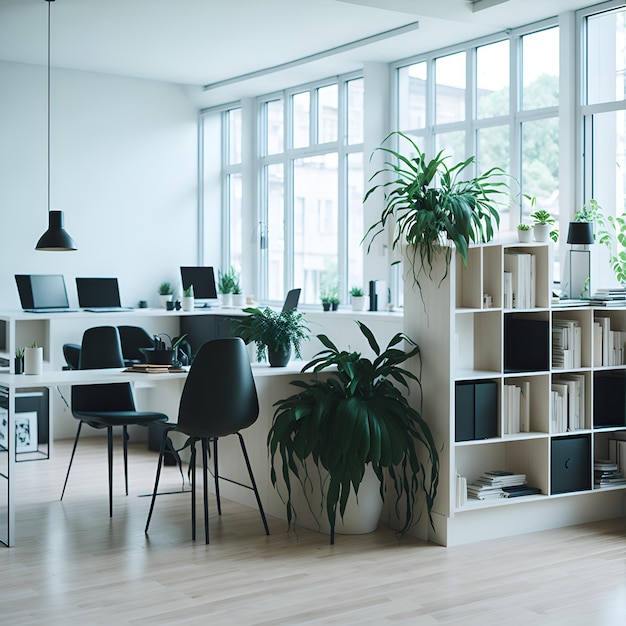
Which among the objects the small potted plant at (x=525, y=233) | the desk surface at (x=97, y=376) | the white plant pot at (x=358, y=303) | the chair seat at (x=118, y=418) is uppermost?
the small potted plant at (x=525, y=233)

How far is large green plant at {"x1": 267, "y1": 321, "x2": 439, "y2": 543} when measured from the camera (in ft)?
15.3

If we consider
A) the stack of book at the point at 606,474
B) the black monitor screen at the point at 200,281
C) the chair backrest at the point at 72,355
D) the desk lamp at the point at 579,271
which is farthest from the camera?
the black monitor screen at the point at 200,281

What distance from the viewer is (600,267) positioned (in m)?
6.12

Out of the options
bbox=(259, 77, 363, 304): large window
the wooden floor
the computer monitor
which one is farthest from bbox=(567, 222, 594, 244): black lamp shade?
the computer monitor

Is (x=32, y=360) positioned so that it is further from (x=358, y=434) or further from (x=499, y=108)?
(x=499, y=108)

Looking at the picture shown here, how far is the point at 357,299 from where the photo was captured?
754cm

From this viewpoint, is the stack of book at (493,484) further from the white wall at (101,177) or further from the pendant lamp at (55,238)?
the white wall at (101,177)

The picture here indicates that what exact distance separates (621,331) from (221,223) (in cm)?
534

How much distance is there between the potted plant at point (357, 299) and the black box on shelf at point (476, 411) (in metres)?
2.61

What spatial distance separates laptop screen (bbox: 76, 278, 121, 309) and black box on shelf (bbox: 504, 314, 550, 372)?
4.27 metres

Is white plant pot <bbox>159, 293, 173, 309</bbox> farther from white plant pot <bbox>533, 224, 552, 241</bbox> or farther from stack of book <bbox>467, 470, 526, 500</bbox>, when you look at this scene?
stack of book <bbox>467, 470, 526, 500</bbox>

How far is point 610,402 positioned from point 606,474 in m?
0.42

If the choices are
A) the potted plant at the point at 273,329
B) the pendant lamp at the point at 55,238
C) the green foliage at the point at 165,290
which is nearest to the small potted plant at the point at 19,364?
the potted plant at the point at 273,329

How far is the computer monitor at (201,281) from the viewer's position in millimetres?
8750
